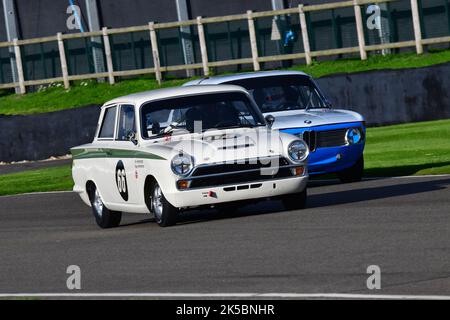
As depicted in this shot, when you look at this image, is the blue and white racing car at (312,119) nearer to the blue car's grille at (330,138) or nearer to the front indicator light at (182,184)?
the blue car's grille at (330,138)

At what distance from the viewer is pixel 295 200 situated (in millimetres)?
14711

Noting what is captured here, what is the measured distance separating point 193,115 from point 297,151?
58.0 inches

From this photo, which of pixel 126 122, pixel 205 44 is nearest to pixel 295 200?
pixel 126 122

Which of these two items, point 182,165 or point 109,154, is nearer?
point 182,165

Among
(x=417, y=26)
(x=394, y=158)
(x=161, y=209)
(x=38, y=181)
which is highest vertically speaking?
(x=417, y=26)

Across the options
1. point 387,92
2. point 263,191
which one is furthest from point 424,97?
point 263,191

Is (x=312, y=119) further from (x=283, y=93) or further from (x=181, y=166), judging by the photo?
(x=181, y=166)

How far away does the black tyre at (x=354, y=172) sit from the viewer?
1812cm

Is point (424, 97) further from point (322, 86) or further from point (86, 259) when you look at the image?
point (86, 259)

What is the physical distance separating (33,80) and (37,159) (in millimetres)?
9966

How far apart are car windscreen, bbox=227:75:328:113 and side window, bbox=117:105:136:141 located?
11.6 feet

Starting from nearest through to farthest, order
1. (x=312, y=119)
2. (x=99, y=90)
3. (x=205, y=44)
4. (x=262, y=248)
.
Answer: (x=262, y=248) → (x=312, y=119) → (x=205, y=44) → (x=99, y=90)

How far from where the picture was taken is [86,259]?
12375 mm

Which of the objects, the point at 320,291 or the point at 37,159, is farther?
the point at 37,159
